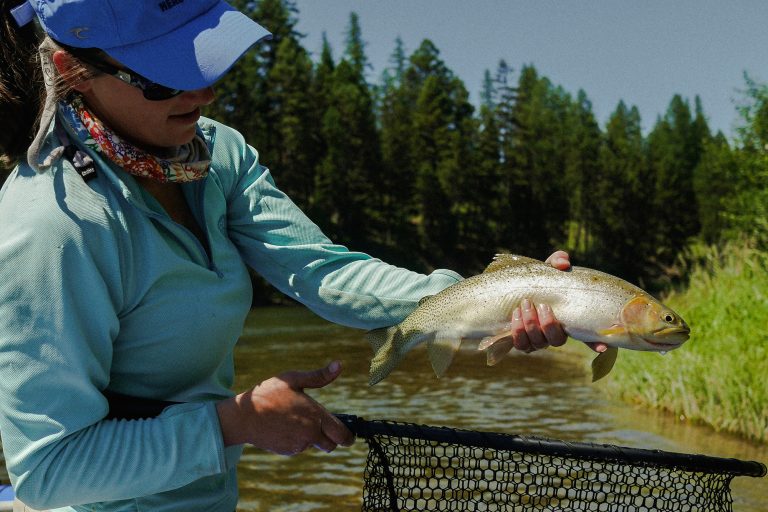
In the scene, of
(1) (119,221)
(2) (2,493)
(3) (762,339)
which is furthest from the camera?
(3) (762,339)

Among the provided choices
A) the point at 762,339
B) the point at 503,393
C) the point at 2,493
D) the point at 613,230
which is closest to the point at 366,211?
the point at 613,230

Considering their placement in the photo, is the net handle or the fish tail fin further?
the fish tail fin

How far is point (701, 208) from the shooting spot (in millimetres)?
66438

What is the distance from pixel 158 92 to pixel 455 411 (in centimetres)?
1209

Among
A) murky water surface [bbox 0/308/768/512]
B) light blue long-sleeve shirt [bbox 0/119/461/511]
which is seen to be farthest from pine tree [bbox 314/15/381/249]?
light blue long-sleeve shirt [bbox 0/119/461/511]

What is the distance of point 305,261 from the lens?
7.91ft

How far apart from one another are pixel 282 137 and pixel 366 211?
7239 mm

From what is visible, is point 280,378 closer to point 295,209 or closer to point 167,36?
point 295,209

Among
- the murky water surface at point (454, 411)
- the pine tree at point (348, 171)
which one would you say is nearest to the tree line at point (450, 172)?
the pine tree at point (348, 171)

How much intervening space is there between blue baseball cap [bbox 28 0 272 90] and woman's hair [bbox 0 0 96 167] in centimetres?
11

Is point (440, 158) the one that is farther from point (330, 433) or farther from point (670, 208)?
point (330, 433)

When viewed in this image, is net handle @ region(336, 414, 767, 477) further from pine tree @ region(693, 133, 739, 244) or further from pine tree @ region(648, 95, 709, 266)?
pine tree @ region(648, 95, 709, 266)

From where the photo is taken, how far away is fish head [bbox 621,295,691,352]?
2.49 m

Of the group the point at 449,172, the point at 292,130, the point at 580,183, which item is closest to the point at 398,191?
the point at 449,172
